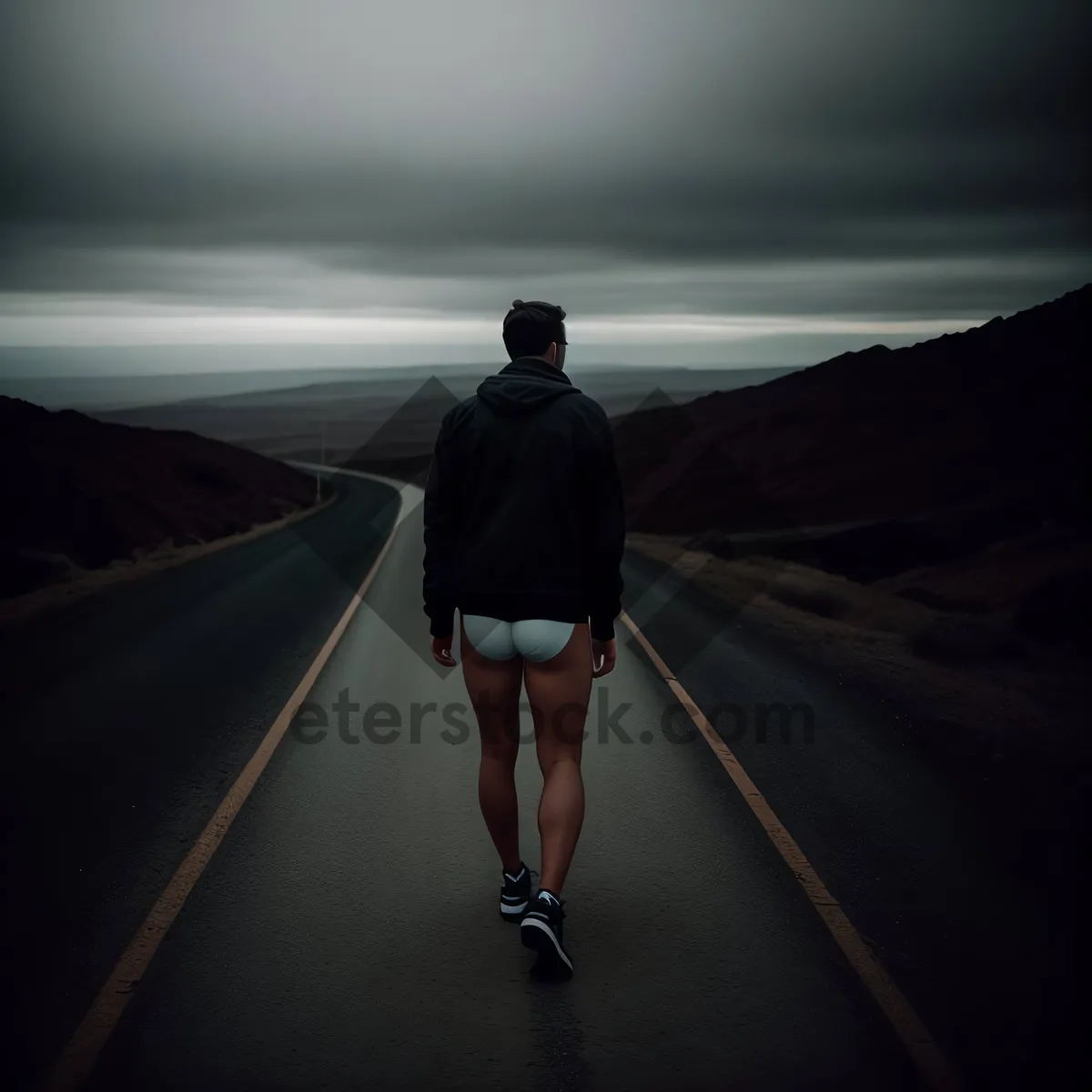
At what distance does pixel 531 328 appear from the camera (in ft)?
14.5

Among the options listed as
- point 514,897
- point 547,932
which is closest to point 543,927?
point 547,932

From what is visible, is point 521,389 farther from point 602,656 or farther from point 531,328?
point 602,656

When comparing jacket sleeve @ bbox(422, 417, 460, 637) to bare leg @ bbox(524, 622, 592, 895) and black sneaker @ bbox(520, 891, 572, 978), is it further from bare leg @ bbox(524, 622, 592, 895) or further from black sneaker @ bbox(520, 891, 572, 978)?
black sneaker @ bbox(520, 891, 572, 978)

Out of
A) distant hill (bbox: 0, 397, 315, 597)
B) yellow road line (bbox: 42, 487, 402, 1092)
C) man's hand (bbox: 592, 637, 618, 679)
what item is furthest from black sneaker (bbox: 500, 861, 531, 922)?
distant hill (bbox: 0, 397, 315, 597)

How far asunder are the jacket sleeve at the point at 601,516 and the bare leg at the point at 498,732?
43 centimetres

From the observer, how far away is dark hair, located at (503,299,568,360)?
14.5ft

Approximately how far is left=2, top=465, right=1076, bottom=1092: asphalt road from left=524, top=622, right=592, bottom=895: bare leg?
0.48 metres

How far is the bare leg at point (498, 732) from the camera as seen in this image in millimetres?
4312

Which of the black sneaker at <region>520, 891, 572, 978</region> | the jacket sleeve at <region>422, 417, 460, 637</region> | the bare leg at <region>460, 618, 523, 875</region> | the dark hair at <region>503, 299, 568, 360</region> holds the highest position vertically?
the dark hair at <region>503, 299, 568, 360</region>

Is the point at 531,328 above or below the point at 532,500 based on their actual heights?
above

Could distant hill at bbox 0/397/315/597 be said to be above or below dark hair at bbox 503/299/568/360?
below

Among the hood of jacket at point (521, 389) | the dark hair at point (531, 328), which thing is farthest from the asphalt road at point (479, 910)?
the dark hair at point (531, 328)

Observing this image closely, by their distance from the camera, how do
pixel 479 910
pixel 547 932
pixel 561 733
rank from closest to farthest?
pixel 547 932 → pixel 561 733 → pixel 479 910

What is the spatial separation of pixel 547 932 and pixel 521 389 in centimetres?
205
